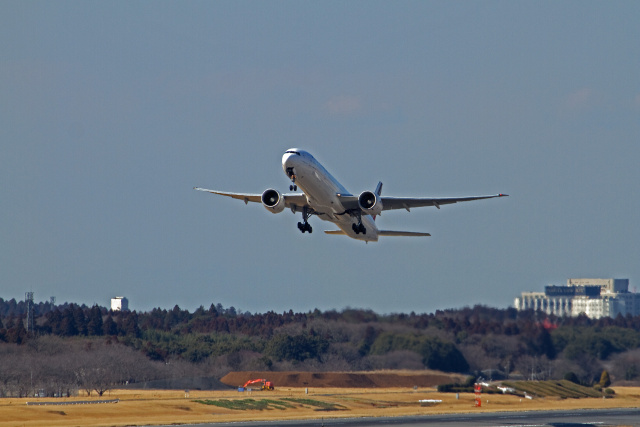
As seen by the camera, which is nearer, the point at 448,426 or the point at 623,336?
the point at 448,426

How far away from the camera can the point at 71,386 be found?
8775cm

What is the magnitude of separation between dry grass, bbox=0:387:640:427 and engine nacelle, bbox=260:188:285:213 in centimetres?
1649

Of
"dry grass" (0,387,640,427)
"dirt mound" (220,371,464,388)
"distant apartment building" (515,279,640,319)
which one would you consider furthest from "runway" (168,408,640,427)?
"distant apartment building" (515,279,640,319)

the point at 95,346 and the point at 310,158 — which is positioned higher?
the point at 310,158

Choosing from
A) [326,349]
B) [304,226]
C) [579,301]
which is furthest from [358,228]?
[579,301]

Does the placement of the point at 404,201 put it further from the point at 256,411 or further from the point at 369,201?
the point at 256,411

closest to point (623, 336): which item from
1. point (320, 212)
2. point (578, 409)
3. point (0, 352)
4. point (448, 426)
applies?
point (578, 409)

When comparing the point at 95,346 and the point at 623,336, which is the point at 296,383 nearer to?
the point at 95,346

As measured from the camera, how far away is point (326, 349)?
4070 inches

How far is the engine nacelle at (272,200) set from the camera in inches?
2244

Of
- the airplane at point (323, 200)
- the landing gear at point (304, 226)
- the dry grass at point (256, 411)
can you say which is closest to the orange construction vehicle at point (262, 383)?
the dry grass at point (256, 411)

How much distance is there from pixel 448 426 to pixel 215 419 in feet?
53.8

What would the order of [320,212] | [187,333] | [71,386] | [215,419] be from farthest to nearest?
1. [187,333]
2. [71,386]
3. [215,419]
4. [320,212]

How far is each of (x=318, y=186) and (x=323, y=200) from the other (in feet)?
6.55
